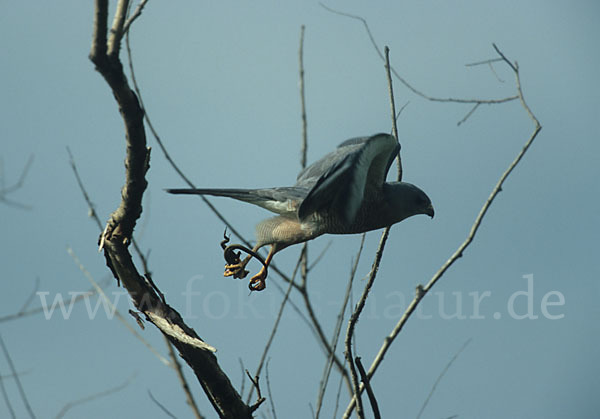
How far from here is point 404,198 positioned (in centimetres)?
431

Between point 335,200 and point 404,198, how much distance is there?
0.92m

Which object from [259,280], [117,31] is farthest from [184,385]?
[117,31]

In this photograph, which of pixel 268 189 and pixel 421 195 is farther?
pixel 421 195

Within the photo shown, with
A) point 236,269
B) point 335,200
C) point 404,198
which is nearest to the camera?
point 335,200

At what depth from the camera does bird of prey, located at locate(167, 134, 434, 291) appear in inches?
137

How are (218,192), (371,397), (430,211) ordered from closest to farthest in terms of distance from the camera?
(371,397) < (218,192) < (430,211)

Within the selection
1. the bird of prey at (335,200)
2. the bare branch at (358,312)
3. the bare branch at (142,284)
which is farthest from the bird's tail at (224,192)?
the bare branch at (358,312)

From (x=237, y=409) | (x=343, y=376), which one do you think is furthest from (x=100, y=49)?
(x=343, y=376)

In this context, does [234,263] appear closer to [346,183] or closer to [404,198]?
[346,183]

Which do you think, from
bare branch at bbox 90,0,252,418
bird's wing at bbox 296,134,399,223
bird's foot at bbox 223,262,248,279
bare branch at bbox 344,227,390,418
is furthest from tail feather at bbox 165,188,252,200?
bare branch at bbox 344,227,390,418

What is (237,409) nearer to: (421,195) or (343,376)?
(343,376)

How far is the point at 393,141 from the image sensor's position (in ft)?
12.3

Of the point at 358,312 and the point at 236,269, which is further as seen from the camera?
the point at 236,269

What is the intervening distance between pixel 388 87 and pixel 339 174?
0.79 m
